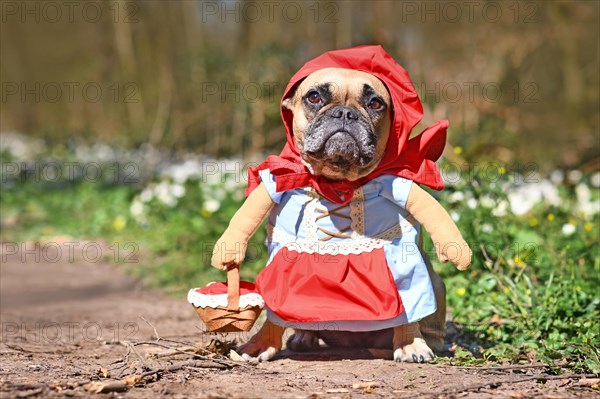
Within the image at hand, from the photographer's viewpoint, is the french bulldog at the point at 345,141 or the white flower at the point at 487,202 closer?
the french bulldog at the point at 345,141

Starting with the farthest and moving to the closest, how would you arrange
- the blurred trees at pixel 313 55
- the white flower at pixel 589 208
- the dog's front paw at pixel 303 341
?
the blurred trees at pixel 313 55 → the white flower at pixel 589 208 → the dog's front paw at pixel 303 341

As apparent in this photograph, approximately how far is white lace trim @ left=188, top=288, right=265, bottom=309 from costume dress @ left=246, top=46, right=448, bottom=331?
0.36 feet

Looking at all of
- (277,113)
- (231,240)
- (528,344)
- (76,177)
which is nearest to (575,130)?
(277,113)

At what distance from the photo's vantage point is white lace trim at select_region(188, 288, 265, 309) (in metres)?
3.34

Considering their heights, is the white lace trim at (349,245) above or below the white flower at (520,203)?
below

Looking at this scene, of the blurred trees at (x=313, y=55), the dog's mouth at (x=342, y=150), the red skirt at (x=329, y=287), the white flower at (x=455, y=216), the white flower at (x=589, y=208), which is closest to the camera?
the dog's mouth at (x=342, y=150)

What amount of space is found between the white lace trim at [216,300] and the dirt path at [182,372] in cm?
24

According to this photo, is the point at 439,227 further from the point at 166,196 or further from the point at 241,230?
the point at 166,196

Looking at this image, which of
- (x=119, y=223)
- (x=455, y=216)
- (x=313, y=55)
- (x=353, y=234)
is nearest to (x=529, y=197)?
(x=455, y=216)

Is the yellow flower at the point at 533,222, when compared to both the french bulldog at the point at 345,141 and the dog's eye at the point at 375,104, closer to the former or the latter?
the french bulldog at the point at 345,141

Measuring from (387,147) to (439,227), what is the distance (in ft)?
1.46

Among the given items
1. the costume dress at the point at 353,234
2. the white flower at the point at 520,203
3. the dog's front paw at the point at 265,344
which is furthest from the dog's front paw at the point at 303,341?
the white flower at the point at 520,203

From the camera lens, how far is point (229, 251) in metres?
3.44

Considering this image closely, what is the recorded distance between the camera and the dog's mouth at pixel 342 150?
10.7ft
